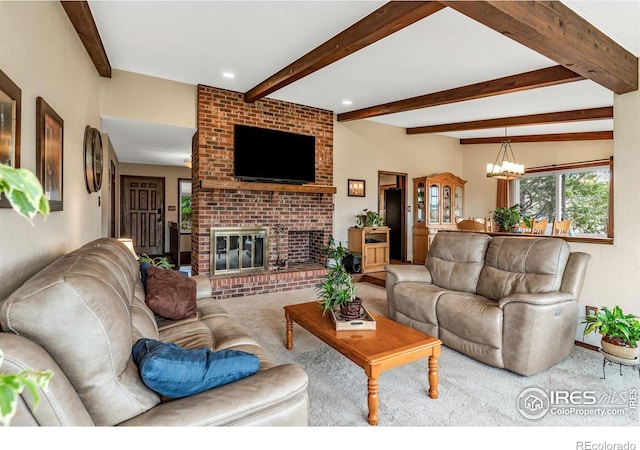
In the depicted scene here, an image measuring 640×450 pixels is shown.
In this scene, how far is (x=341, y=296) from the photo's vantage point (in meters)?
2.46

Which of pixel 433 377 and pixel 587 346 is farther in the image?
pixel 587 346

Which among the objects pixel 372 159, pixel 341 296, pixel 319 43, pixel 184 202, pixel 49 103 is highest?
pixel 319 43

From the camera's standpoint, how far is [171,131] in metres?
4.80

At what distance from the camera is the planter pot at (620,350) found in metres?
2.26

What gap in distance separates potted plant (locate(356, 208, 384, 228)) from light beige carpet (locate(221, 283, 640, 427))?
3.31 metres

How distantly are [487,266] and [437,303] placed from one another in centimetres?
69

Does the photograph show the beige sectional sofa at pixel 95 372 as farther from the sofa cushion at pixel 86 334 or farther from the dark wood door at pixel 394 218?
the dark wood door at pixel 394 218

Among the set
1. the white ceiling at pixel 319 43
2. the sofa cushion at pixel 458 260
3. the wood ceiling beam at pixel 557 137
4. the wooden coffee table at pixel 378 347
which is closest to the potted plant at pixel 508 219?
the sofa cushion at pixel 458 260

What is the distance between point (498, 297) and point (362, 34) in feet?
8.22

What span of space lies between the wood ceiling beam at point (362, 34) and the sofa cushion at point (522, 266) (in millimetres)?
2020

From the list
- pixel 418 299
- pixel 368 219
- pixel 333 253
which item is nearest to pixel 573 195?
pixel 368 219

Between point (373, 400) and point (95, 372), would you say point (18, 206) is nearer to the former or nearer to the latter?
point (95, 372)
